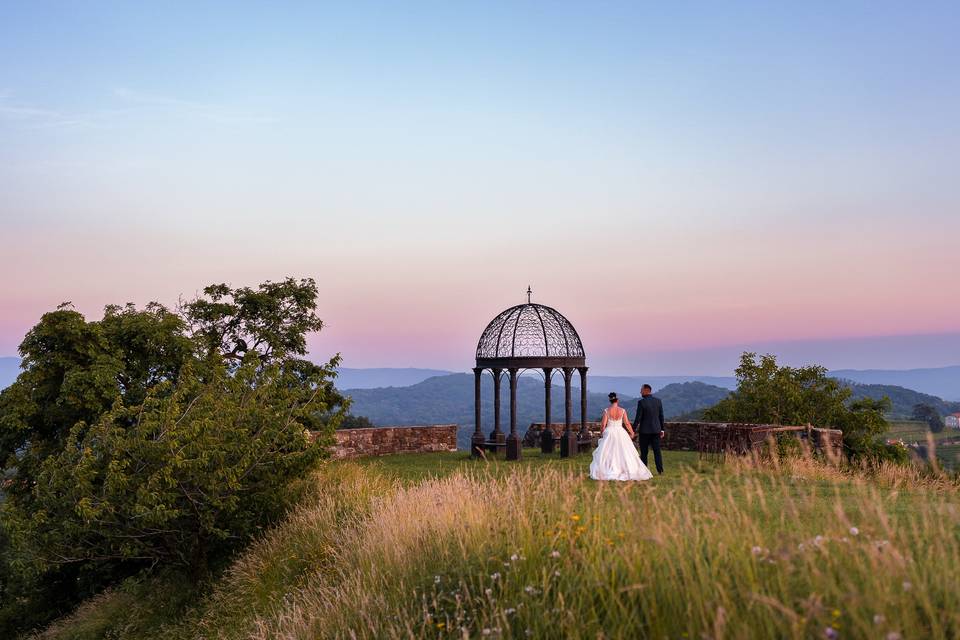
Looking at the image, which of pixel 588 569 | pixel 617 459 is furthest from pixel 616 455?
pixel 588 569

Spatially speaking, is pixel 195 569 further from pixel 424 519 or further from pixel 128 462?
pixel 424 519

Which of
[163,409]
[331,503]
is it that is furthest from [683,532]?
[163,409]

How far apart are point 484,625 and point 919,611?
2908mm

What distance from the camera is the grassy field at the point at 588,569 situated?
418 cm

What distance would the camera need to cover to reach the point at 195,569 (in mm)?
14805

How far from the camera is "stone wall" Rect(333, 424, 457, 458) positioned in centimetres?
2395

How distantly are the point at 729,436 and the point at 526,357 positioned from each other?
6219mm

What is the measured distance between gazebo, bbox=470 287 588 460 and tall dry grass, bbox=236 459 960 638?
11.9 meters

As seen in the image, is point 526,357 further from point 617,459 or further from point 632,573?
point 632,573

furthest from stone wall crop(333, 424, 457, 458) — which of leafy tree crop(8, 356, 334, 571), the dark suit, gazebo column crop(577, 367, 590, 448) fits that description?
the dark suit

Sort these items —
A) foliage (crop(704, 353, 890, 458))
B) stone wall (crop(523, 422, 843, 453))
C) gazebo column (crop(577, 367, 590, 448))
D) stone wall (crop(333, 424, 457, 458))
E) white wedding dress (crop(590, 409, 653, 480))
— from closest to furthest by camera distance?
white wedding dress (crop(590, 409, 653, 480)) → stone wall (crop(523, 422, 843, 453)) → gazebo column (crop(577, 367, 590, 448)) → stone wall (crop(333, 424, 457, 458)) → foliage (crop(704, 353, 890, 458))

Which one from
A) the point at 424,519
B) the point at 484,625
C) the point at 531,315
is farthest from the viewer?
the point at 531,315

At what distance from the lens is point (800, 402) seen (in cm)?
2909

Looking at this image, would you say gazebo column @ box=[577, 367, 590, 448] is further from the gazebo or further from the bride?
the bride
